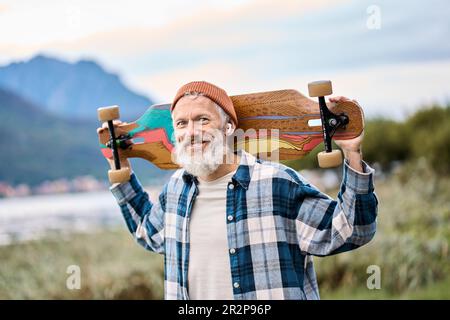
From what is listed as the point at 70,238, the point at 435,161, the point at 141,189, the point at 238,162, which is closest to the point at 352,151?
the point at 238,162

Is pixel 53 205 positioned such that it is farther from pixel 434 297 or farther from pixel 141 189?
pixel 141 189

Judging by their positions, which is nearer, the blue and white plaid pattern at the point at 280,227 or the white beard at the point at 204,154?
the blue and white plaid pattern at the point at 280,227

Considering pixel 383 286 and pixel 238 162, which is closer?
pixel 238 162

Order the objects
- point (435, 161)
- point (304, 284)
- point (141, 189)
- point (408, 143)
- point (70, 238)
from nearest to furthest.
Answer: point (304, 284) < point (141, 189) < point (70, 238) < point (435, 161) < point (408, 143)

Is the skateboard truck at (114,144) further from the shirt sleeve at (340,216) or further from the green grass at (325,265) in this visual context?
the green grass at (325,265)

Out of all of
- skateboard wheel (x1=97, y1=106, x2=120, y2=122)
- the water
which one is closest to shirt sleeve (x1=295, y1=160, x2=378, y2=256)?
skateboard wheel (x1=97, y1=106, x2=120, y2=122)

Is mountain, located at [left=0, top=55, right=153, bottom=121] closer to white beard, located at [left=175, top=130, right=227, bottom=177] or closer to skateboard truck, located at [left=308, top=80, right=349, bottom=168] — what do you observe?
white beard, located at [left=175, top=130, right=227, bottom=177]

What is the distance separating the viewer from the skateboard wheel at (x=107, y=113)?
3.01 m

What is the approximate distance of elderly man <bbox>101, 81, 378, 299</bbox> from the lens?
2484 mm

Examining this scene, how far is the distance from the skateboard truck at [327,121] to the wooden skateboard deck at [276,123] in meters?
0.02

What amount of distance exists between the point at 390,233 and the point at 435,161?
2.64 m

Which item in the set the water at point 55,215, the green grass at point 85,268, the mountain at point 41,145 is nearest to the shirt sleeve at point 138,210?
the green grass at point 85,268

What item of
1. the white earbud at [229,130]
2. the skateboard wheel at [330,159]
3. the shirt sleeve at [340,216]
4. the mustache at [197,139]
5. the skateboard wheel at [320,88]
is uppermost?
the skateboard wheel at [320,88]

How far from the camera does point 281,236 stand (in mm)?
2574
